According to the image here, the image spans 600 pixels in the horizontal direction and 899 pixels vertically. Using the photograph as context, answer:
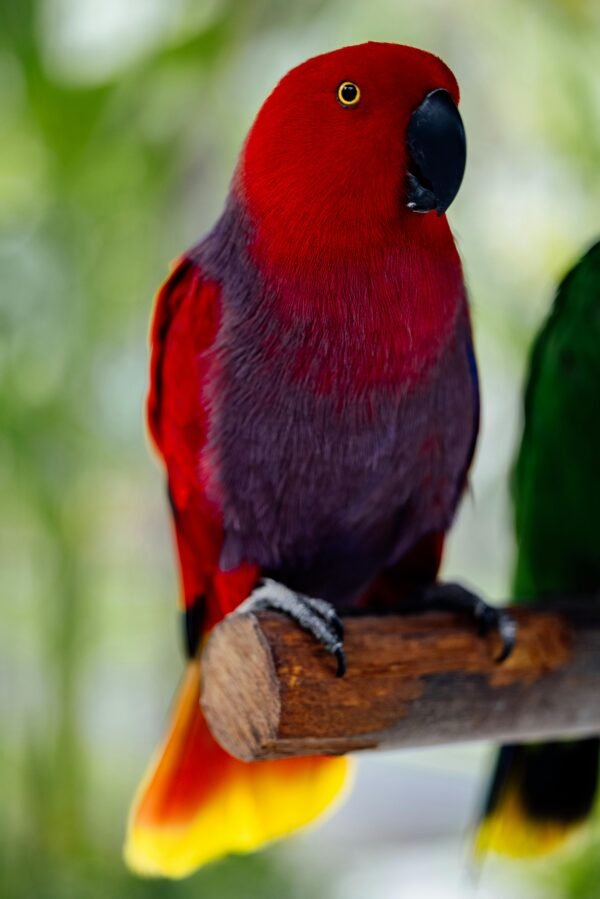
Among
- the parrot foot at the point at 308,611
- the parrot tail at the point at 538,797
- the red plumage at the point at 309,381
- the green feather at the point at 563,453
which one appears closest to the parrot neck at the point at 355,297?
the red plumage at the point at 309,381

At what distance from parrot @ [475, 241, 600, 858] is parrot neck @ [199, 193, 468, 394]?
291mm

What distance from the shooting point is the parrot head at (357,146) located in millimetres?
564

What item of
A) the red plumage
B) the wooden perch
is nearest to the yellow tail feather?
the wooden perch

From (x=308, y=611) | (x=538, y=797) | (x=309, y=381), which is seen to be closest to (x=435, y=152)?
(x=309, y=381)

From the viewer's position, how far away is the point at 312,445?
67 cm

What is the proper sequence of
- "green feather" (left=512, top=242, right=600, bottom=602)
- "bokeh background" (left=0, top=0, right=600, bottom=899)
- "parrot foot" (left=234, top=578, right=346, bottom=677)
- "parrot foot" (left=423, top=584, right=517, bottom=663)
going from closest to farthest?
"parrot foot" (left=234, top=578, right=346, bottom=677) → "parrot foot" (left=423, top=584, right=517, bottom=663) → "green feather" (left=512, top=242, right=600, bottom=602) → "bokeh background" (left=0, top=0, right=600, bottom=899)

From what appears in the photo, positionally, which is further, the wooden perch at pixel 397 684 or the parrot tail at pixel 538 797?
the parrot tail at pixel 538 797

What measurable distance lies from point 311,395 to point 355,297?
0.23 feet

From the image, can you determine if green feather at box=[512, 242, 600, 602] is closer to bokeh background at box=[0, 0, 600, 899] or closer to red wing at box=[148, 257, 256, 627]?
bokeh background at box=[0, 0, 600, 899]

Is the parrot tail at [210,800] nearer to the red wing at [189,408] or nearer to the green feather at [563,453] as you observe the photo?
the red wing at [189,408]

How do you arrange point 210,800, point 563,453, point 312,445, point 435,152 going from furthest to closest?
point 563,453, point 210,800, point 312,445, point 435,152

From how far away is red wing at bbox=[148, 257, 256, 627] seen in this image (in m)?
0.69

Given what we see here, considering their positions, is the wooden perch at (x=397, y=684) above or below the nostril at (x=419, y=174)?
below

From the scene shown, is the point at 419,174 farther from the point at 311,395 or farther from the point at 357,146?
the point at 311,395
